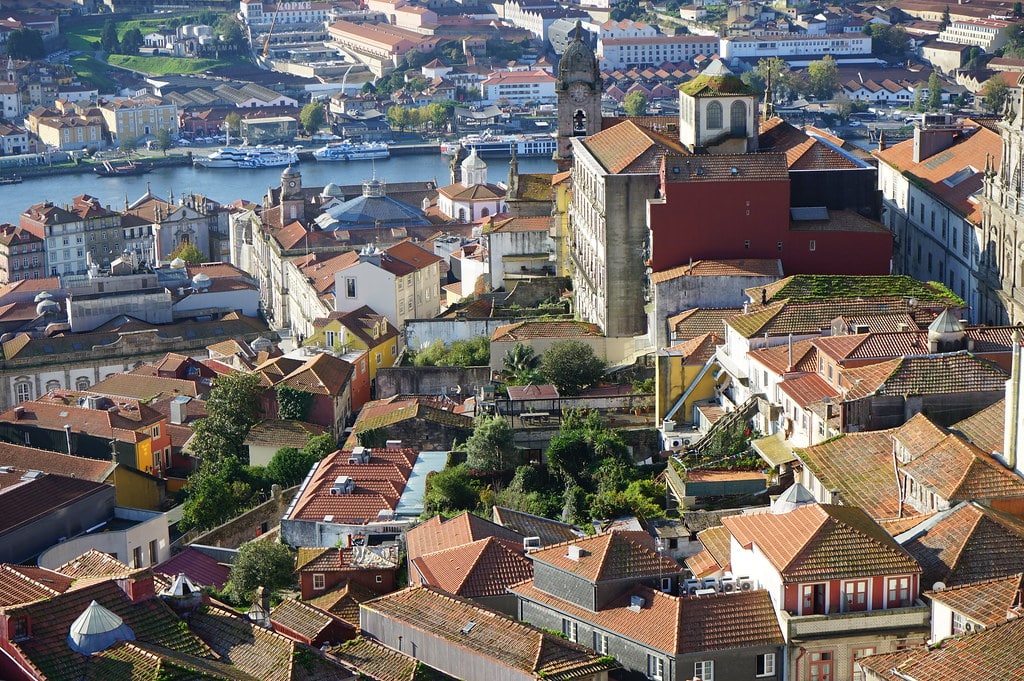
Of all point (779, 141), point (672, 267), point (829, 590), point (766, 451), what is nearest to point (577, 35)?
point (779, 141)

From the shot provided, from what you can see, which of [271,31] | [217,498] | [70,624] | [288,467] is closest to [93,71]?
[271,31]

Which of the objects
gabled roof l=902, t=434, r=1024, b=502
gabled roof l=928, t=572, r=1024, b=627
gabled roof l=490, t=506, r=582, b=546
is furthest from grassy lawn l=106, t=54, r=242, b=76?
gabled roof l=928, t=572, r=1024, b=627

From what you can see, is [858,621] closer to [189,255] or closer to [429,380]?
[429,380]

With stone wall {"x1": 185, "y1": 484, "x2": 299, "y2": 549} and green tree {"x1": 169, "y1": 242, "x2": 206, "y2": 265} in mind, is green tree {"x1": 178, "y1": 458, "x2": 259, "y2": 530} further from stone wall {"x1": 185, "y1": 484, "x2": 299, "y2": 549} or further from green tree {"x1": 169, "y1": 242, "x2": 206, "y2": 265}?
green tree {"x1": 169, "y1": 242, "x2": 206, "y2": 265}

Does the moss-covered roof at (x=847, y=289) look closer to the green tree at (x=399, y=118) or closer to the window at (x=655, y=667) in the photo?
the window at (x=655, y=667)

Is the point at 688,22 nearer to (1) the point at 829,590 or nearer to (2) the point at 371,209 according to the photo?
(2) the point at 371,209

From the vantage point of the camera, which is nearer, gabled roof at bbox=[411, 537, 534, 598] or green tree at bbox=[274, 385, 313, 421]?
gabled roof at bbox=[411, 537, 534, 598]
